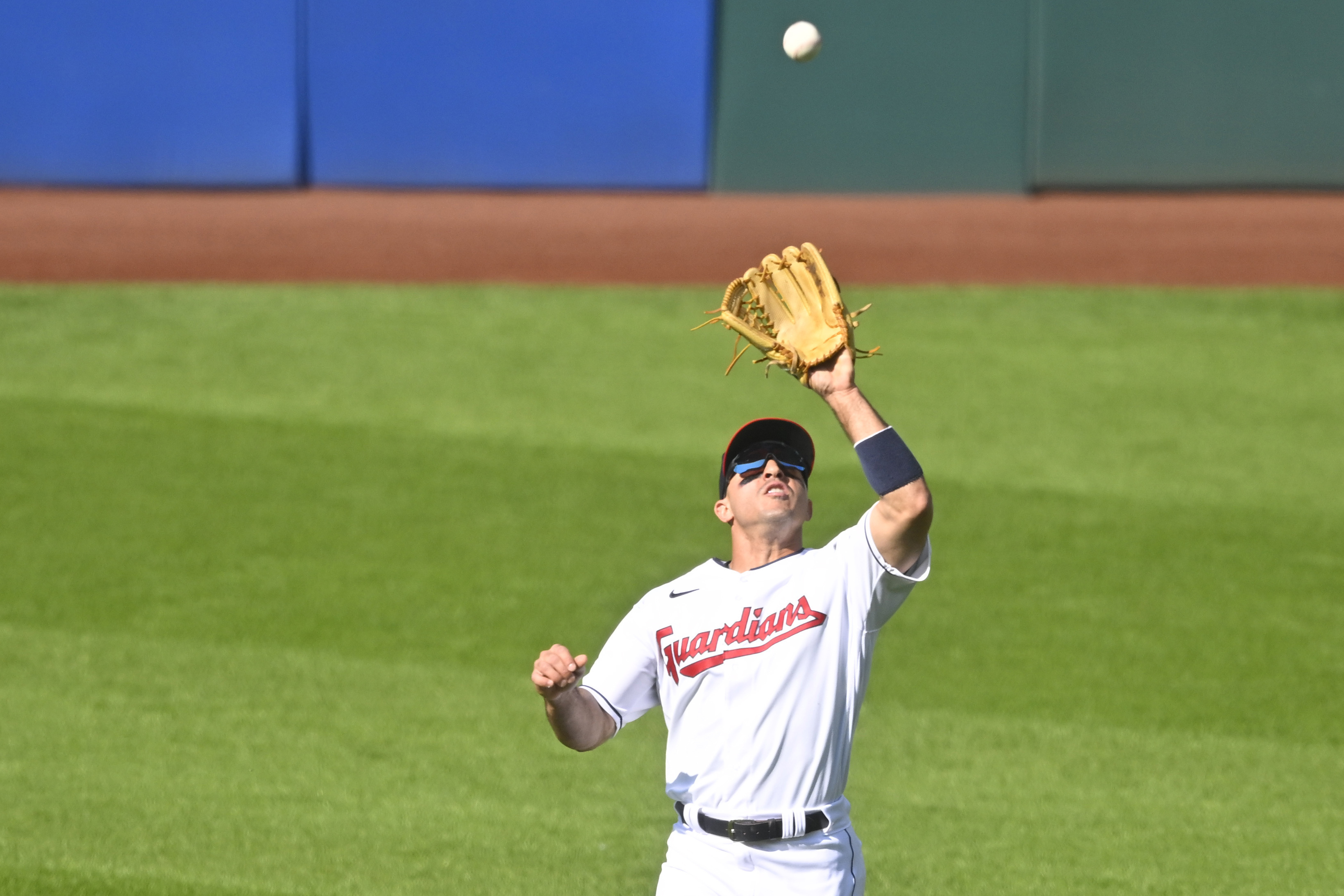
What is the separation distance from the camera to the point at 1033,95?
1500cm

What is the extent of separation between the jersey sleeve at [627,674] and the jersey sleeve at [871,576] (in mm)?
501

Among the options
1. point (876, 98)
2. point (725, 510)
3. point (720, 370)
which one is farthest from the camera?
point (876, 98)

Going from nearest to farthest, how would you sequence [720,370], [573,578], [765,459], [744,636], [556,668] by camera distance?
1. [556,668]
2. [744,636]
3. [765,459]
4. [573,578]
5. [720,370]

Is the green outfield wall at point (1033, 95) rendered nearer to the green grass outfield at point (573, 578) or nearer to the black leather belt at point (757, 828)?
the green grass outfield at point (573, 578)

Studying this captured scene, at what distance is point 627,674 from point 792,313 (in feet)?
3.04

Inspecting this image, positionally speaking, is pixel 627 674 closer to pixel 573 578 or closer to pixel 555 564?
pixel 573 578

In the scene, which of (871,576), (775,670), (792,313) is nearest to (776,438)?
(792,313)

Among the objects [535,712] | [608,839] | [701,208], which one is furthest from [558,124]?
[608,839]

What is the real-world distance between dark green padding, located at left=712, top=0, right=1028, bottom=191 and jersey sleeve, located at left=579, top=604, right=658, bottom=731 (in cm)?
1189

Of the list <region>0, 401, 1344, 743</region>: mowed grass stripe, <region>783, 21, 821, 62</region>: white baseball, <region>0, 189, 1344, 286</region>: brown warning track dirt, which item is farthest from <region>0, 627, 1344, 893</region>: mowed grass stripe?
<region>0, 189, 1344, 286</region>: brown warning track dirt

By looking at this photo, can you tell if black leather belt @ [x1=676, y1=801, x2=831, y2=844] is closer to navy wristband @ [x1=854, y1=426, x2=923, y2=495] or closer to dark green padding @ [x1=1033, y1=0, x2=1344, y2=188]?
navy wristband @ [x1=854, y1=426, x2=923, y2=495]

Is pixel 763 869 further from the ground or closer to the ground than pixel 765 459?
closer to the ground

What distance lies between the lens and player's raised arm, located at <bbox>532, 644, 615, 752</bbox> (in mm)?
3537

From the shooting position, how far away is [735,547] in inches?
151
